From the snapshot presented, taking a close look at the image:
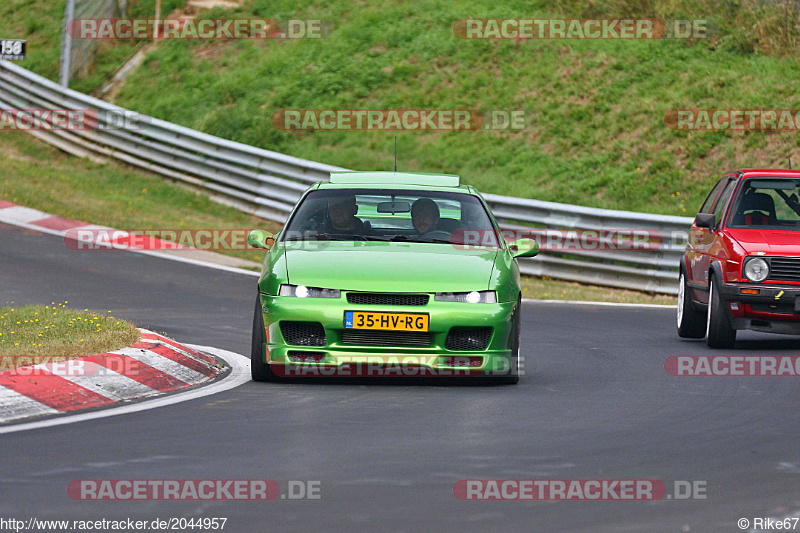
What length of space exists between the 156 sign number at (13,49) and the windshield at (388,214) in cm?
1517

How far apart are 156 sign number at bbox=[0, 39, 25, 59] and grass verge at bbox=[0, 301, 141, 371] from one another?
13.5 metres

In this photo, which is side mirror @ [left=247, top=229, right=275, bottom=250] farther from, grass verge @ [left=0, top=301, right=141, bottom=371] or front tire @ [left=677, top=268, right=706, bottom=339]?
front tire @ [left=677, top=268, right=706, bottom=339]

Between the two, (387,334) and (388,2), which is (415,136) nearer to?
(388,2)

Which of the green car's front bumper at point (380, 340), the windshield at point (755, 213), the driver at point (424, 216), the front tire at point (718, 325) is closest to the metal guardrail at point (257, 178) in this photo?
the windshield at point (755, 213)

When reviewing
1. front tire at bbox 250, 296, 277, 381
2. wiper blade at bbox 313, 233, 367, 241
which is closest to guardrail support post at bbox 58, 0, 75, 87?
wiper blade at bbox 313, 233, 367, 241

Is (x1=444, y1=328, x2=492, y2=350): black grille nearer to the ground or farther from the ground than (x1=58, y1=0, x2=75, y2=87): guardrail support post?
nearer to the ground

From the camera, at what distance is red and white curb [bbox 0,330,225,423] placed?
26.2ft

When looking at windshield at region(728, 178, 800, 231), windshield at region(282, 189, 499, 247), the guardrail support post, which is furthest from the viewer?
the guardrail support post

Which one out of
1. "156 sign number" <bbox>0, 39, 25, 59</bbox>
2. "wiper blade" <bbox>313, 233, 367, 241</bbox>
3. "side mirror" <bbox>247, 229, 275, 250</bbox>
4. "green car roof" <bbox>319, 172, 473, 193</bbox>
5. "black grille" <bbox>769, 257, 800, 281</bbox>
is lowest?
"black grille" <bbox>769, 257, 800, 281</bbox>

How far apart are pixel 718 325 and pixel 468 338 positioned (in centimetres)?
384

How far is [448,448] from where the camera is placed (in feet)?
23.0

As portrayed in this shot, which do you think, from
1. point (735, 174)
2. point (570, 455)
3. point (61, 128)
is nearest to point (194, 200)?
point (61, 128)

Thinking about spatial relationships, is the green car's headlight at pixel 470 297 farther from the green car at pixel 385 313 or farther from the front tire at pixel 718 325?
the front tire at pixel 718 325

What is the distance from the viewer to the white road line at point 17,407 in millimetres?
7688
